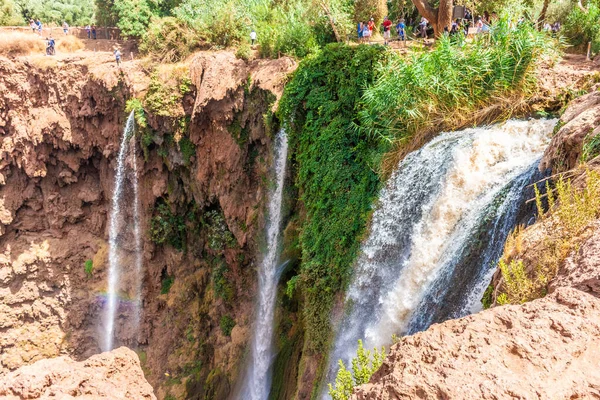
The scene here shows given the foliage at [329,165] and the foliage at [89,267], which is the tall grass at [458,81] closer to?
the foliage at [329,165]

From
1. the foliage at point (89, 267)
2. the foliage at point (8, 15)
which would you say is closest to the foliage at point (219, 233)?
the foliage at point (89, 267)

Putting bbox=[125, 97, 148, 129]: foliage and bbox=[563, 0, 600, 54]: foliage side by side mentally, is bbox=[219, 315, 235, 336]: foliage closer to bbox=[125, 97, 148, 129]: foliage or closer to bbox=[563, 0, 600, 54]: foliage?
bbox=[125, 97, 148, 129]: foliage

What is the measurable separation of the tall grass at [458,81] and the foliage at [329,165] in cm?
83

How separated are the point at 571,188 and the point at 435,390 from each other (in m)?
2.98

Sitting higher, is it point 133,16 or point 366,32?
point 133,16

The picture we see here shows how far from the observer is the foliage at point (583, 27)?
11.4m

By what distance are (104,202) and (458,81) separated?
47.9ft

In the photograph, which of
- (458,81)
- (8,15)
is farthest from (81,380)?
(8,15)

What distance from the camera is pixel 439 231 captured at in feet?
22.4

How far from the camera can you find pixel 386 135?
911cm

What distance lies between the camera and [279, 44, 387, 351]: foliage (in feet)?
30.2

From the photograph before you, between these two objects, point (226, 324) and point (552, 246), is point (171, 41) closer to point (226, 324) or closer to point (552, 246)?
point (226, 324)

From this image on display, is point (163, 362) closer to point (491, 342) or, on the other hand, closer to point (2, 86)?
point (2, 86)

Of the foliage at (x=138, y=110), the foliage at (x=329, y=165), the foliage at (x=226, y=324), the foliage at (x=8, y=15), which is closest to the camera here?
the foliage at (x=329, y=165)
